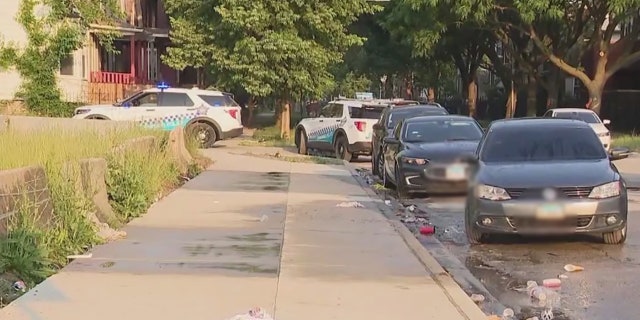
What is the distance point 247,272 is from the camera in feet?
26.5

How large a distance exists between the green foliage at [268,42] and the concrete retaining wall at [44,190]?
19.1m

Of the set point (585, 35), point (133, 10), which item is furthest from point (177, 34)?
point (585, 35)

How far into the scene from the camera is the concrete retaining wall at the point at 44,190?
7.97 metres

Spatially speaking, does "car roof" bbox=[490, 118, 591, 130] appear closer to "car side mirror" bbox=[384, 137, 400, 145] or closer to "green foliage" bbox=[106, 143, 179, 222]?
"car side mirror" bbox=[384, 137, 400, 145]

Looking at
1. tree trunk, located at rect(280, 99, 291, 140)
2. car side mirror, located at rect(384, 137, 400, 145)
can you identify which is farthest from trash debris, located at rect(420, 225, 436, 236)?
tree trunk, located at rect(280, 99, 291, 140)

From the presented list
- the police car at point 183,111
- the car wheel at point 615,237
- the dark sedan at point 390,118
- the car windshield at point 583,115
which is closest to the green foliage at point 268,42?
the police car at point 183,111

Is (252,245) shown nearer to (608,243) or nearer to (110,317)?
(110,317)

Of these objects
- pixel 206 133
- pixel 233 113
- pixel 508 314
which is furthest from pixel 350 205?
pixel 233 113

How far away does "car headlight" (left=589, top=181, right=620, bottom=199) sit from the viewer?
9.38m

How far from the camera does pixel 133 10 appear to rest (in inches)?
1708

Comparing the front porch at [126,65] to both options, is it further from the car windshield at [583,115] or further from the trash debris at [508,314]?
the trash debris at [508,314]

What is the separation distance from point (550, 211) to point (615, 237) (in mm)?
6019

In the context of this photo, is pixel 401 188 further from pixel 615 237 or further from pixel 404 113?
pixel 404 113

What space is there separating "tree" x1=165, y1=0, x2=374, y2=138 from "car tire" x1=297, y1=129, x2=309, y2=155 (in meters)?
5.67
